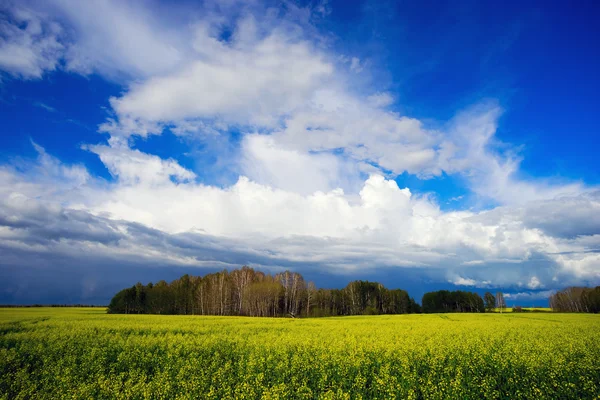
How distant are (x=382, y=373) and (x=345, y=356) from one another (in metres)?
4.27

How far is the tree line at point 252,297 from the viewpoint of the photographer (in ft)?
332

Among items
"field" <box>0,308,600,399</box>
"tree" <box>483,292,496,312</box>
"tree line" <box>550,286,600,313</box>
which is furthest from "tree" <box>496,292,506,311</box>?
"field" <box>0,308,600,399</box>

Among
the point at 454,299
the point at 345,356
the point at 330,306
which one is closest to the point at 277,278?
the point at 330,306

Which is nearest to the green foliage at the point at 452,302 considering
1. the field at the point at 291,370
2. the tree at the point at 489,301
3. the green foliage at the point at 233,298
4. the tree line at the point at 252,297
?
the tree at the point at 489,301

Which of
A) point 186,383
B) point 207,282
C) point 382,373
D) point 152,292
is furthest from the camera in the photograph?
point 207,282

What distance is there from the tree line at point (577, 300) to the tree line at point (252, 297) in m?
70.1

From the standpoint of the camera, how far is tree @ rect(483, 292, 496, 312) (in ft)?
458

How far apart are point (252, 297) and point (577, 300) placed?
139596 mm

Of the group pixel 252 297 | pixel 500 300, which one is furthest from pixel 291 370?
pixel 500 300

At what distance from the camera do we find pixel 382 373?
15.7 m

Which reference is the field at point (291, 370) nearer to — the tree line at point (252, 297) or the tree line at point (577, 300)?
the tree line at point (252, 297)

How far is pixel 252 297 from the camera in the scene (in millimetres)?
99875

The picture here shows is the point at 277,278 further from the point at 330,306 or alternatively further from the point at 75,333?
the point at 75,333

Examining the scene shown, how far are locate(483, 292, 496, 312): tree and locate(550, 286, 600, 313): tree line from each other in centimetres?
2721
